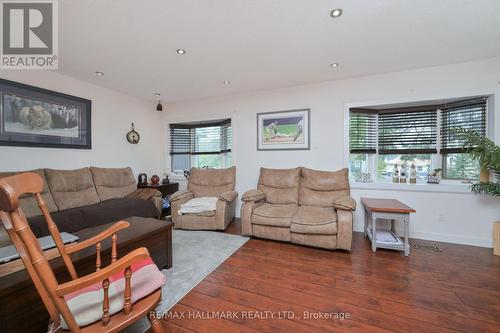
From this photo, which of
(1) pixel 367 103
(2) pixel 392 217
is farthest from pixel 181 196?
(1) pixel 367 103

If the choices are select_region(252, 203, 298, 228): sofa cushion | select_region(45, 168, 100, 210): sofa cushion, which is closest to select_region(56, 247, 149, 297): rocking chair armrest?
select_region(252, 203, 298, 228): sofa cushion

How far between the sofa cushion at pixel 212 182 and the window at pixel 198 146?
52 centimetres

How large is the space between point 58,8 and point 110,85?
1840 millimetres

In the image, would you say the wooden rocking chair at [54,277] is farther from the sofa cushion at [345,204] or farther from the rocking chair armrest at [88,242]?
the sofa cushion at [345,204]

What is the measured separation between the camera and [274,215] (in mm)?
2729

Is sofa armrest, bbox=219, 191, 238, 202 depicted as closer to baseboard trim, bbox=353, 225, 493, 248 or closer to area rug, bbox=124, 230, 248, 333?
area rug, bbox=124, 230, 248, 333

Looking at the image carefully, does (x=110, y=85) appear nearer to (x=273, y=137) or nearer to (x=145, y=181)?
(x=145, y=181)

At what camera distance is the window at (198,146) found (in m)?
4.32

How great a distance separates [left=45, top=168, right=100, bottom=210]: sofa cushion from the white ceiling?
56.3 inches

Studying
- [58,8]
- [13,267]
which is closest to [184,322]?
[13,267]

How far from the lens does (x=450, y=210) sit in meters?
2.73

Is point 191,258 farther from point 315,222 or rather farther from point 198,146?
point 198,146

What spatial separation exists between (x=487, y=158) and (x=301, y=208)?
7.05 feet

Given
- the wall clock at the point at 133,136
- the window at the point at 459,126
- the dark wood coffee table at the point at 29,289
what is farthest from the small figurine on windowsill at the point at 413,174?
the wall clock at the point at 133,136
